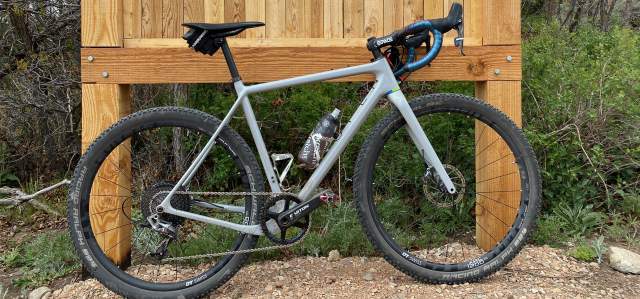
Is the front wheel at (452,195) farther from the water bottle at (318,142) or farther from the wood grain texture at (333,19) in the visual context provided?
the wood grain texture at (333,19)

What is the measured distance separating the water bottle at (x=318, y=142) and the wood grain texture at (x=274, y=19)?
0.71 meters

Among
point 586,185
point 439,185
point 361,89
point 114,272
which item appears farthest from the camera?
point 361,89

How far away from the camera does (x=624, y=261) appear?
3.17 meters

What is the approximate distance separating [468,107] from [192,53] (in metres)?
1.63

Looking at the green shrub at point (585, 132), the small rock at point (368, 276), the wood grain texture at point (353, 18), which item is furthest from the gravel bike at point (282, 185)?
the green shrub at point (585, 132)

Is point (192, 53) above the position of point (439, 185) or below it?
above

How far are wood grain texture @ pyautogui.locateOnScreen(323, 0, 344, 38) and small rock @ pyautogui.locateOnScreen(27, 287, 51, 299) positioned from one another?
Answer: 225 centimetres

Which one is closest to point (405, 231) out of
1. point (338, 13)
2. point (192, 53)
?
point (338, 13)

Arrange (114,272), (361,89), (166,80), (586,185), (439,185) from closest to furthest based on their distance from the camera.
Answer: (114,272), (439,185), (166,80), (586,185), (361,89)

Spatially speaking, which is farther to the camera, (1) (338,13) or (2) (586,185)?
(2) (586,185)

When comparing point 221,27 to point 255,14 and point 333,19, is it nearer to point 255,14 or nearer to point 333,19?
point 255,14

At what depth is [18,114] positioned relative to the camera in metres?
5.07

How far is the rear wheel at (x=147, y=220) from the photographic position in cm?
283

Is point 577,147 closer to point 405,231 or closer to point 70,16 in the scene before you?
point 405,231
